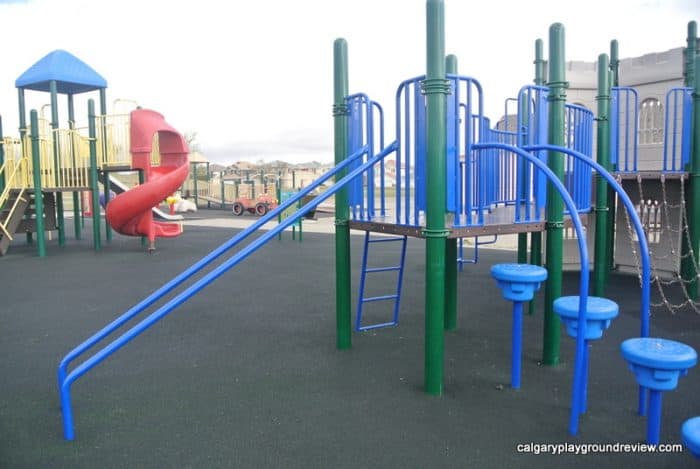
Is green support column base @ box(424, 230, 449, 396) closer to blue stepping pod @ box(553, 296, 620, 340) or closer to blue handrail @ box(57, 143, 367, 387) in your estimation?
blue stepping pod @ box(553, 296, 620, 340)

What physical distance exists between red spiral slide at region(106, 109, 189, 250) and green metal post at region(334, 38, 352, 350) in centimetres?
831

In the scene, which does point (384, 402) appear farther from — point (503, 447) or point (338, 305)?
point (338, 305)

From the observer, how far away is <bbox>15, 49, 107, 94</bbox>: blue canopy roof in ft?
47.8

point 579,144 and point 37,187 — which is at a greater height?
point 579,144

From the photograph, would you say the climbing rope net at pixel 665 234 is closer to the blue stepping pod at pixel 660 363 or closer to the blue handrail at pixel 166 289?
the blue stepping pod at pixel 660 363

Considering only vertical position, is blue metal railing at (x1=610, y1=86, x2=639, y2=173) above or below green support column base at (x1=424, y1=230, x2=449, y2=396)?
above

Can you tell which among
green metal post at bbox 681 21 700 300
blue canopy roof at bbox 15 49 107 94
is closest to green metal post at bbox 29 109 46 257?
blue canopy roof at bbox 15 49 107 94

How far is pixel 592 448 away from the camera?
3330 millimetres

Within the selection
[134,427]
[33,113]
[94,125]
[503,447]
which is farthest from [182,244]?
[503,447]

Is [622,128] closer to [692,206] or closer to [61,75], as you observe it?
[692,206]

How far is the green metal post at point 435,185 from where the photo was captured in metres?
3.89

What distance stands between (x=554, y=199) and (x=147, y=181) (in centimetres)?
1034

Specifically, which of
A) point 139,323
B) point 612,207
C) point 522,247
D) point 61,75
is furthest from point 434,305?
point 61,75

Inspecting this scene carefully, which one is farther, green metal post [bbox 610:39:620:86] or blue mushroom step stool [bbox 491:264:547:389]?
green metal post [bbox 610:39:620:86]
